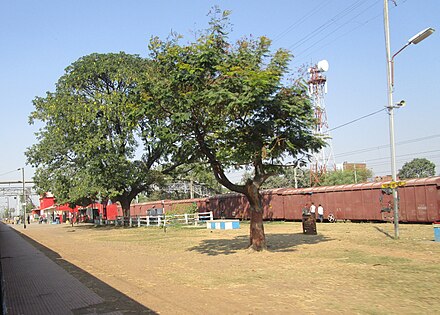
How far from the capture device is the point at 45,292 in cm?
1002

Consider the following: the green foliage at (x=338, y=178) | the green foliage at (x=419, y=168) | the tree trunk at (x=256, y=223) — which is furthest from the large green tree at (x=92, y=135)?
the green foliage at (x=419, y=168)

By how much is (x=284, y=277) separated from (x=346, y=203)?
21.0m

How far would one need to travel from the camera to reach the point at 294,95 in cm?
1450

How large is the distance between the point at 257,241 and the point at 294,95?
5.48 meters

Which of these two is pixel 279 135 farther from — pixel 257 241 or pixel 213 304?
pixel 213 304

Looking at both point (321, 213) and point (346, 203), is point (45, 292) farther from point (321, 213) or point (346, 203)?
point (346, 203)

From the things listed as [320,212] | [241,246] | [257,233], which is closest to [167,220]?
[320,212]

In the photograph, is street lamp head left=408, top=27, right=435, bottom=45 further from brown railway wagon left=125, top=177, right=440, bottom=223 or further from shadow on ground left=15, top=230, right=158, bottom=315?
shadow on ground left=15, top=230, right=158, bottom=315

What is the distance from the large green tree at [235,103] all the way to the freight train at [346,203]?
20.7ft

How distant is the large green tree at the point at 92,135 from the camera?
1371 inches

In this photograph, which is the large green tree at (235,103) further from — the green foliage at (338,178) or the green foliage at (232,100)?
the green foliage at (338,178)

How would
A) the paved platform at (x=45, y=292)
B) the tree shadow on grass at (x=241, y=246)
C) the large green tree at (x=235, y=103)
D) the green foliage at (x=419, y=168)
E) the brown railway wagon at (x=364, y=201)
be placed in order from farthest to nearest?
the green foliage at (x=419, y=168) < the brown railway wagon at (x=364, y=201) < the tree shadow on grass at (x=241, y=246) < the large green tree at (x=235, y=103) < the paved platform at (x=45, y=292)

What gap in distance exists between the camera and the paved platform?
27.1 ft

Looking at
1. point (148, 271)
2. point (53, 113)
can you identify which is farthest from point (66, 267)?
point (53, 113)
